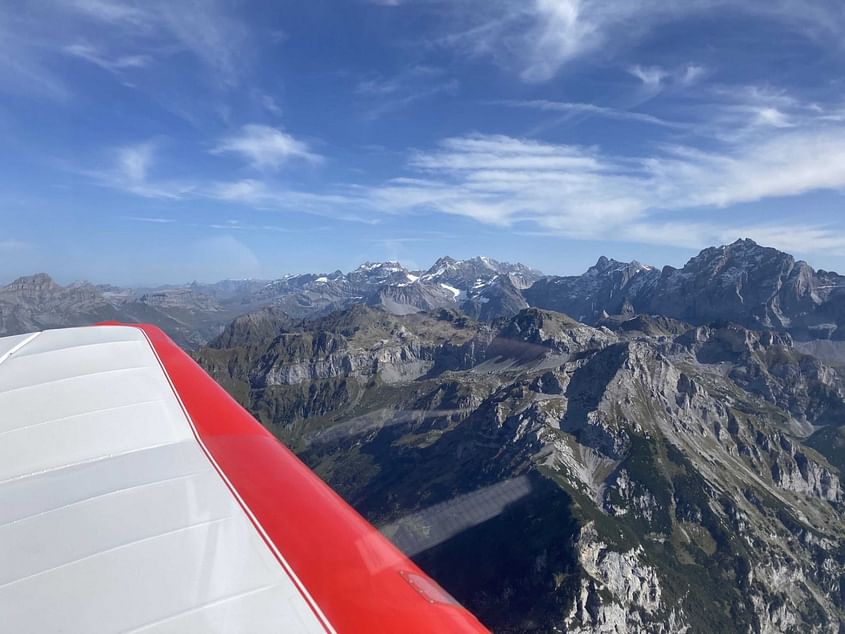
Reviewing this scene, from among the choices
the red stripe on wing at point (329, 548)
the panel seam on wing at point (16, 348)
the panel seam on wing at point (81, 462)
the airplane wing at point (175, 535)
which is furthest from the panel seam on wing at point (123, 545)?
the panel seam on wing at point (16, 348)

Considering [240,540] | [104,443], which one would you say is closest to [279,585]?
[240,540]

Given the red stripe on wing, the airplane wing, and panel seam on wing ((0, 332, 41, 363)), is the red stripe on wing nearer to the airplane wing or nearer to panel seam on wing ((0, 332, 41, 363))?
the airplane wing

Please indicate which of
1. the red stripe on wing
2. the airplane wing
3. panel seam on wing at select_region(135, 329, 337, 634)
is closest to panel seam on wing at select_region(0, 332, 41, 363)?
the airplane wing

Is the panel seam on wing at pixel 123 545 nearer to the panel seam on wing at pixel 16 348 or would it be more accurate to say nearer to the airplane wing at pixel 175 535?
the airplane wing at pixel 175 535

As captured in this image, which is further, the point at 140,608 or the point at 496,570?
the point at 496,570

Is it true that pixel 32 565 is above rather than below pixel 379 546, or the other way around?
above

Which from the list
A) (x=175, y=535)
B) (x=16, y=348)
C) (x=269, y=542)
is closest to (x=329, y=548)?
(x=269, y=542)

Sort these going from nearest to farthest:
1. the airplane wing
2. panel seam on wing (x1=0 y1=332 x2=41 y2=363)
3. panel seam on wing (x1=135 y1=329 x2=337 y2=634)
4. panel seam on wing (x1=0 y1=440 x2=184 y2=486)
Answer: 1. the airplane wing
2. panel seam on wing (x1=135 y1=329 x2=337 y2=634)
3. panel seam on wing (x1=0 y1=440 x2=184 y2=486)
4. panel seam on wing (x1=0 y1=332 x2=41 y2=363)

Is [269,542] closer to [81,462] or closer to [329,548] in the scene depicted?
[329,548]

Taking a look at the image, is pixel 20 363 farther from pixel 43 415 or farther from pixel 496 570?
pixel 496 570
